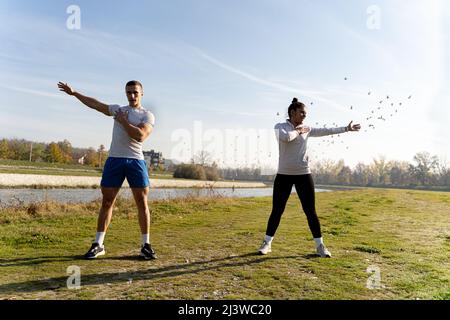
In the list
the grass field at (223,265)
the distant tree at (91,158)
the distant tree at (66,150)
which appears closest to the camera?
the grass field at (223,265)

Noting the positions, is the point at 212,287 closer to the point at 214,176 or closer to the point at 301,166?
the point at 301,166

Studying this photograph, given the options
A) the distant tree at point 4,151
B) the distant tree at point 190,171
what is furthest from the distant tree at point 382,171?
the distant tree at point 4,151

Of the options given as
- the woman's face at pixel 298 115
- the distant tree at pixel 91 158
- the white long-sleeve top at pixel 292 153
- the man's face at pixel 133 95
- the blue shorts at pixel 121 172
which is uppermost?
the distant tree at pixel 91 158

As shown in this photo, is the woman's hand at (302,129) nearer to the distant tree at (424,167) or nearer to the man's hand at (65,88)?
the man's hand at (65,88)

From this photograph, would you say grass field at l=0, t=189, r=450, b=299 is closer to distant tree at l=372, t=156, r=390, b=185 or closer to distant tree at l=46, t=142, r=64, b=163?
distant tree at l=46, t=142, r=64, b=163

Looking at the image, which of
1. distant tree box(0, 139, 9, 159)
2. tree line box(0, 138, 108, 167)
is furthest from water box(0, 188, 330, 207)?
distant tree box(0, 139, 9, 159)

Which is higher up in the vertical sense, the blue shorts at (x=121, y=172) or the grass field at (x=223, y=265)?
the blue shorts at (x=121, y=172)

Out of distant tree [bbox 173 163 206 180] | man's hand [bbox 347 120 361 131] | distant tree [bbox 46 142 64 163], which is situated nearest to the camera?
man's hand [bbox 347 120 361 131]

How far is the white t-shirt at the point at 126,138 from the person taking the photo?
4.57 meters

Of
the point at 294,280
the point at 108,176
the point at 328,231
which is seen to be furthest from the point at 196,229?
the point at 294,280

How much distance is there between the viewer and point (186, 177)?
54.5 m

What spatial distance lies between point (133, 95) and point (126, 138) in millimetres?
624

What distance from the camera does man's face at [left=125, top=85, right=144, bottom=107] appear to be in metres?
4.65
